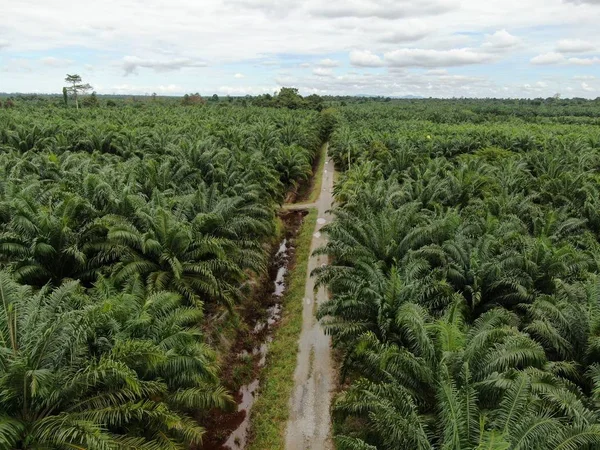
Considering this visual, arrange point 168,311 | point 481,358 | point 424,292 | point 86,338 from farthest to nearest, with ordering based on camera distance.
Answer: point 424,292 < point 168,311 < point 481,358 < point 86,338

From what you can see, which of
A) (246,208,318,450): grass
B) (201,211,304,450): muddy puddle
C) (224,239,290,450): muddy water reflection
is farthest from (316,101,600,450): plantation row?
(201,211,304,450): muddy puddle

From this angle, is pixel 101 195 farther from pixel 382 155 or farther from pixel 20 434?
pixel 382 155

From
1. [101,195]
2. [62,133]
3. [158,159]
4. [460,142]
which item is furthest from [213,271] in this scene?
[460,142]

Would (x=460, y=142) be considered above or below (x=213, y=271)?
above

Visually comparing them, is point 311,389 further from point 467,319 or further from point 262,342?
point 467,319

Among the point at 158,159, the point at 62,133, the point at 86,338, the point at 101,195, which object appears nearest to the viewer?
the point at 86,338

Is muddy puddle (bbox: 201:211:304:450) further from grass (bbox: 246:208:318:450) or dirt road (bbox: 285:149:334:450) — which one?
dirt road (bbox: 285:149:334:450)

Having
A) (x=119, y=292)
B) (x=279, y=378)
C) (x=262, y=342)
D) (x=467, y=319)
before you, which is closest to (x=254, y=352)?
(x=262, y=342)
